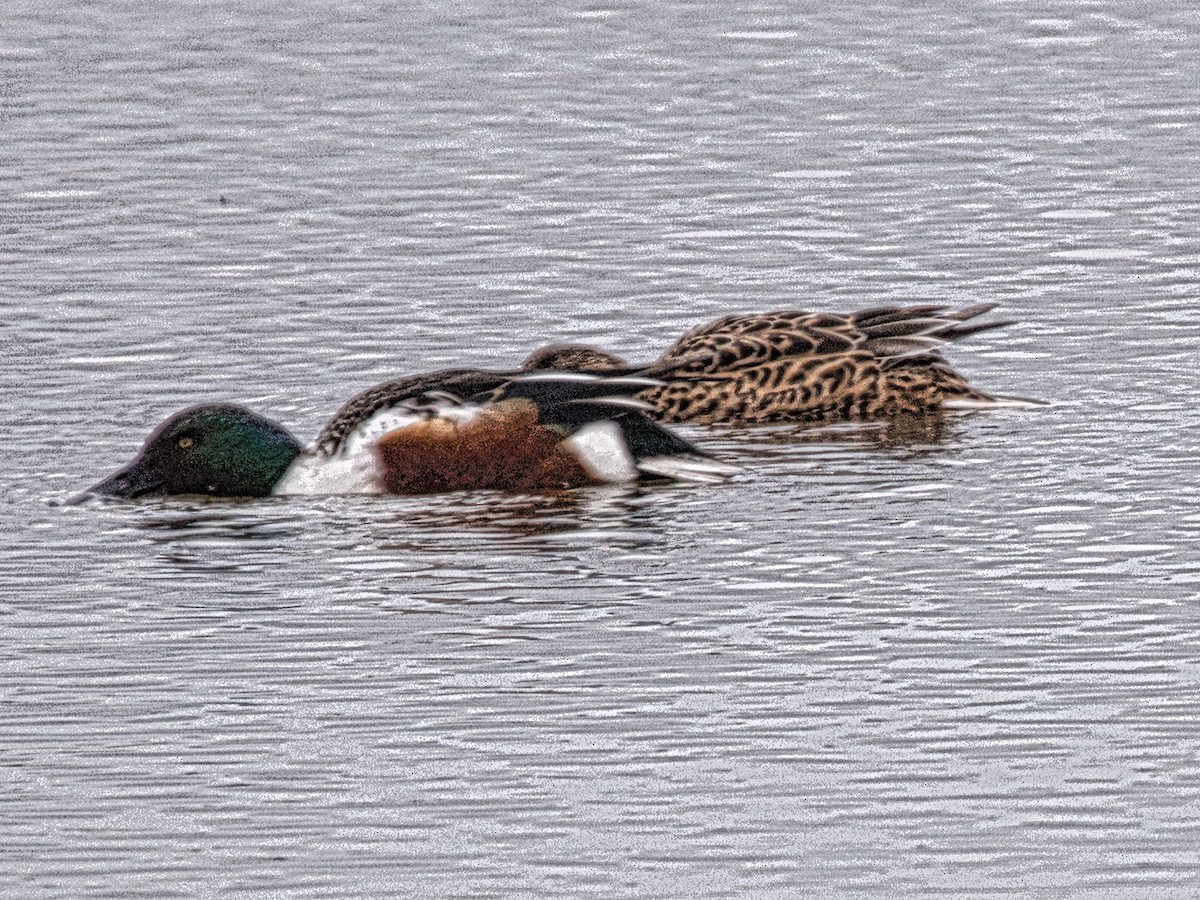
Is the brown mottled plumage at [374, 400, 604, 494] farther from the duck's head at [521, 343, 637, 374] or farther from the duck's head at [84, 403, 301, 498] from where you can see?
the duck's head at [521, 343, 637, 374]

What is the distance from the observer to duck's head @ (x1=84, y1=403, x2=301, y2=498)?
1129 cm

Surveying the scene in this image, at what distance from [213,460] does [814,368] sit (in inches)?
111

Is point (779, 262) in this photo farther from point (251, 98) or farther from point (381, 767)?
point (381, 767)

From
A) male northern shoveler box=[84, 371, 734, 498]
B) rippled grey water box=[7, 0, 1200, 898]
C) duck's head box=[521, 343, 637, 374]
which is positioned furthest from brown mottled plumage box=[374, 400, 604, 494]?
duck's head box=[521, 343, 637, 374]

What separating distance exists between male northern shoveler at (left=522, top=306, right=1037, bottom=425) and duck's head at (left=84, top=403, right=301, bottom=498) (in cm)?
166

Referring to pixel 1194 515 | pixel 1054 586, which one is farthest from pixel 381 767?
pixel 1194 515

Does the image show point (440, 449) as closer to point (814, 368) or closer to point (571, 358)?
point (571, 358)

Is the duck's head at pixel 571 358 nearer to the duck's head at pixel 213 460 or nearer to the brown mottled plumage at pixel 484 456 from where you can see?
the brown mottled plumage at pixel 484 456

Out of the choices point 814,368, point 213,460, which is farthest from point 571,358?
point 213,460

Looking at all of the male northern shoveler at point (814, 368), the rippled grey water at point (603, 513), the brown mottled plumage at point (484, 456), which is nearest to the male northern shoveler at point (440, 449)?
the brown mottled plumage at point (484, 456)

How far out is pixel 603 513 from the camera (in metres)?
10.9

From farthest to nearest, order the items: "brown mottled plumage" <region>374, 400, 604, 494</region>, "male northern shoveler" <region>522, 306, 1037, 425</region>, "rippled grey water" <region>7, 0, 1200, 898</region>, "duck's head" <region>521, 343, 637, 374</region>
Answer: "male northern shoveler" <region>522, 306, 1037, 425</region>
"duck's head" <region>521, 343, 637, 374</region>
"brown mottled plumage" <region>374, 400, 604, 494</region>
"rippled grey water" <region>7, 0, 1200, 898</region>

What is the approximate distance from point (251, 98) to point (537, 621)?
35.6 feet

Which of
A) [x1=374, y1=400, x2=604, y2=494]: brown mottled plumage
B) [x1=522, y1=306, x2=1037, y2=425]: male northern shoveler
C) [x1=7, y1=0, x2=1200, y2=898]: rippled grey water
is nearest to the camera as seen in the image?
[x1=7, y1=0, x2=1200, y2=898]: rippled grey water
